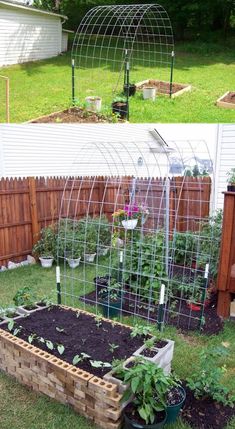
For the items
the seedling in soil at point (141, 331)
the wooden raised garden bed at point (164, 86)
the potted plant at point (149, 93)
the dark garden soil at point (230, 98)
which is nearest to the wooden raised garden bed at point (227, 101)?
the dark garden soil at point (230, 98)

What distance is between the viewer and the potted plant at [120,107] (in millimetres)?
8734

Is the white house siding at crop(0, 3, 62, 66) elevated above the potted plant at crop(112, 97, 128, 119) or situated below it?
above

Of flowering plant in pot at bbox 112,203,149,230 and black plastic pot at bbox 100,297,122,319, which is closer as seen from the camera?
black plastic pot at bbox 100,297,122,319

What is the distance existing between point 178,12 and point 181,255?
15.1 meters

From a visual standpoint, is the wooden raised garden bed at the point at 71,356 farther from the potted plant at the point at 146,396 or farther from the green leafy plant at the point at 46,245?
the green leafy plant at the point at 46,245

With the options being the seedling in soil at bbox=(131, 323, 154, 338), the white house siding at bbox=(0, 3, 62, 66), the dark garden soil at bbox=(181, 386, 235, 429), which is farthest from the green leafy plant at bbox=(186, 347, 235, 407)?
the white house siding at bbox=(0, 3, 62, 66)

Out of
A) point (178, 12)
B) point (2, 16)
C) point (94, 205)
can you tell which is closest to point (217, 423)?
point (94, 205)

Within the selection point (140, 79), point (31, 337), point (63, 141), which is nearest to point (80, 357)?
point (31, 337)

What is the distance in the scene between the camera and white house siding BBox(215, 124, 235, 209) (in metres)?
8.02

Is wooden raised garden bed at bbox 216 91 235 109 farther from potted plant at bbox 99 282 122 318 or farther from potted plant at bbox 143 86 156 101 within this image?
potted plant at bbox 99 282 122 318

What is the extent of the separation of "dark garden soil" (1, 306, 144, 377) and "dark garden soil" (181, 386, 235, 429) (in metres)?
0.60

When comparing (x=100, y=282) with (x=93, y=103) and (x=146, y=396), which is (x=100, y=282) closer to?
(x=146, y=396)

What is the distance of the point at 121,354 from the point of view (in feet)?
10.7

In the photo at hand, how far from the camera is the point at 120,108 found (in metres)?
8.77
